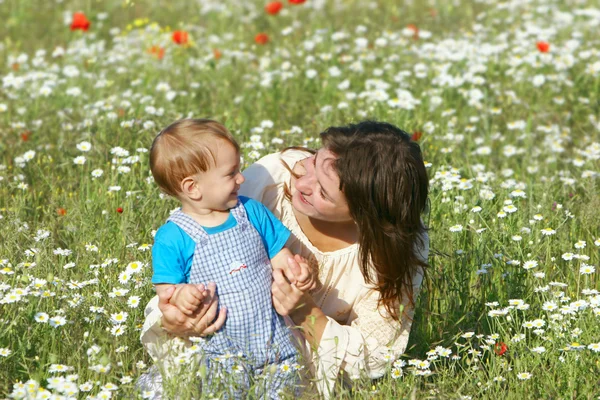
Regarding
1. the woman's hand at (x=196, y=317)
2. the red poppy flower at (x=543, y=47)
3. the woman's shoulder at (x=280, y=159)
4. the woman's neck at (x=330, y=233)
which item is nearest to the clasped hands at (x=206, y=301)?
the woman's hand at (x=196, y=317)

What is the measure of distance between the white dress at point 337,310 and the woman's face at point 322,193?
233mm

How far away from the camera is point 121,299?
11.7 feet

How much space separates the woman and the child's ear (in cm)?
33

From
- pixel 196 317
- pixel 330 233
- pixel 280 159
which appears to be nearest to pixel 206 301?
pixel 196 317

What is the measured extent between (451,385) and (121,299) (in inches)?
52.0

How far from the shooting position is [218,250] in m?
3.06

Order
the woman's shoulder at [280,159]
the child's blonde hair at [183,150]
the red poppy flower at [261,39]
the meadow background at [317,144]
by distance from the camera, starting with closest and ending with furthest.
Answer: the child's blonde hair at [183,150], the meadow background at [317,144], the woman's shoulder at [280,159], the red poppy flower at [261,39]

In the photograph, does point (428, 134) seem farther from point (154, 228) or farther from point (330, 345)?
point (330, 345)

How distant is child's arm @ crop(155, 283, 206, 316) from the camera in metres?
2.90

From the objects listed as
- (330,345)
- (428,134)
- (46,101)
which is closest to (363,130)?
(330,345)

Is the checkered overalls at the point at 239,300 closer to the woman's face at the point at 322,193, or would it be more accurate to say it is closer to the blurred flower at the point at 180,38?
the woman's face at the point at 322,193

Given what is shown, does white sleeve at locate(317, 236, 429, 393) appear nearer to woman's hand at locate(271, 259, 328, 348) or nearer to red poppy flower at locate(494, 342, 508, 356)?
woman's hand at locate(271, 259, 328, 348)

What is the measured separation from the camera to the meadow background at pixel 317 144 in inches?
131

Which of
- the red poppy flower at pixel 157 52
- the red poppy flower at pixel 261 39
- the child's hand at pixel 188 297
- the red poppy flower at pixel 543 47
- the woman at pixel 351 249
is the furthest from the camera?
the red poppy flower at pixel 261 39
